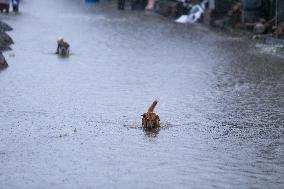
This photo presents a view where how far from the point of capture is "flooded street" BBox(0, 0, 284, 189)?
31.5ft

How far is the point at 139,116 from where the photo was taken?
13227 millimetres

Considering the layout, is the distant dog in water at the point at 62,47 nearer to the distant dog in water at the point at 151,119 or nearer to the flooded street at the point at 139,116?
the flooded street at the point at 139,116

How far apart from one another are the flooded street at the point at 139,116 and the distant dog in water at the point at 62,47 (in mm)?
421

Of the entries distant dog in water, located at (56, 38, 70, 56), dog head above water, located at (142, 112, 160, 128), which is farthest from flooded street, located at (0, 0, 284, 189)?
distant dog in water, located at (56, 38, 70, 56)

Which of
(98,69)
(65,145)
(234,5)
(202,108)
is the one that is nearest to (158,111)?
(202,108)

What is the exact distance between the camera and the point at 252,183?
9.24 meters

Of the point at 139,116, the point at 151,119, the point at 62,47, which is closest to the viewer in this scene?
the point at 151,119

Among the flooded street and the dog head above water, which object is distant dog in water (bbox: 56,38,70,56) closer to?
the flooded street

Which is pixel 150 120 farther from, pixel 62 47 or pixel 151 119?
pixel 62 47

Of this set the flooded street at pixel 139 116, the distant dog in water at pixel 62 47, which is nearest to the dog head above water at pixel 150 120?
the flooded street at pixel 139 116

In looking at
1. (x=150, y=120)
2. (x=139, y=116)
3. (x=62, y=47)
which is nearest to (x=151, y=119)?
(x=150, y=120)

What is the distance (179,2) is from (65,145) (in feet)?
94.9

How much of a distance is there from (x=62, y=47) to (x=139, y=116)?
9161 mm

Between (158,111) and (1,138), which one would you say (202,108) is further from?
(1,138)
